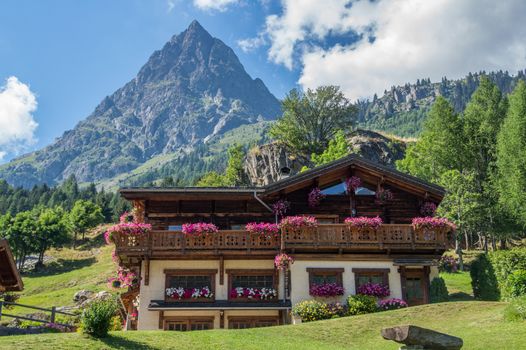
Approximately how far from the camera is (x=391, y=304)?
25406 mm

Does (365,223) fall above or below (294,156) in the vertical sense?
below

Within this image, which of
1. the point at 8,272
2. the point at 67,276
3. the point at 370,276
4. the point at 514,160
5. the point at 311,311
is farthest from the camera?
the point at 67,276

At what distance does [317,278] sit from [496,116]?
37.2 m

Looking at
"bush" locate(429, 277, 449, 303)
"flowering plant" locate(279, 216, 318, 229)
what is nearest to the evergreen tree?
"bush" locate(429, 277, 449, 303)

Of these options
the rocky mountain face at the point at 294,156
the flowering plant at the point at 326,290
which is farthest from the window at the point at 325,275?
the rocky mountain face at the point at 294,156

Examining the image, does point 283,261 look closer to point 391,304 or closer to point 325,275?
point 325,275

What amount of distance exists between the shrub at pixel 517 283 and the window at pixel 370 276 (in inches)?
225

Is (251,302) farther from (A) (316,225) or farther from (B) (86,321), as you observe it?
(B) (86,321)

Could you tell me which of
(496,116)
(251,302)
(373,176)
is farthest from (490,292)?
(496,116)

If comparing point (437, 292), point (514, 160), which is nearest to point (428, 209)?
point (437, 292)

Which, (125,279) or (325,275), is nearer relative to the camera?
(325,275)

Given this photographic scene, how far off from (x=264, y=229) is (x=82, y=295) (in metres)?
31.4

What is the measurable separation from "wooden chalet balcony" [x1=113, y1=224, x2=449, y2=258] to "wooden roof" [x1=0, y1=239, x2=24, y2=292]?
5.29m

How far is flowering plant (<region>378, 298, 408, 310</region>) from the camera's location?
25.4 m
